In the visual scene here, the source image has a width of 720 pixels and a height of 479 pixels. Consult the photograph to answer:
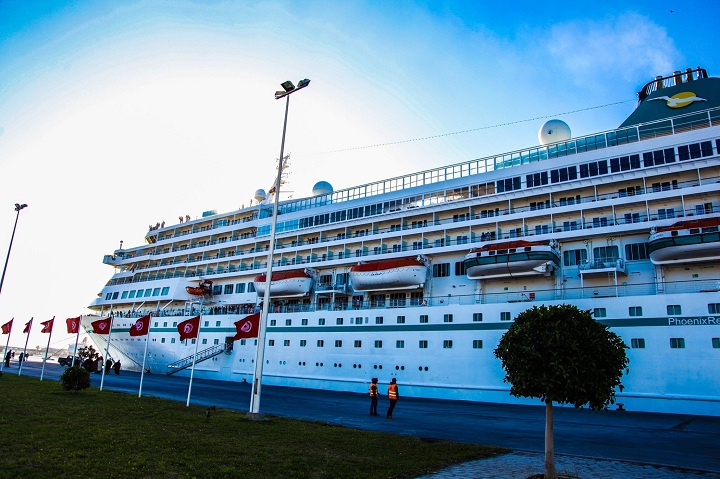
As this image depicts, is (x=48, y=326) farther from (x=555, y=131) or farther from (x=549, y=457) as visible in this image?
(x=555, y=131)

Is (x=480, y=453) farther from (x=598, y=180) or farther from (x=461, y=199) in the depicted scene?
(x=461, y=199)

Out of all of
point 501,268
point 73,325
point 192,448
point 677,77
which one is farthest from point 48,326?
point 677,77

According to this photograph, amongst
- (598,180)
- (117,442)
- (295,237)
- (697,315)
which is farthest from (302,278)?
(117,442)

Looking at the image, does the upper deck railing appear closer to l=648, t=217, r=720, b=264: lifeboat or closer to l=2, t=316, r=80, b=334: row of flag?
l=648, t=217, r=720, b=264: lifeboat

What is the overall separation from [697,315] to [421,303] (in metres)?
13.9

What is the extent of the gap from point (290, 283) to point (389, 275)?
8660mm

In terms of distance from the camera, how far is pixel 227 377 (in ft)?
119

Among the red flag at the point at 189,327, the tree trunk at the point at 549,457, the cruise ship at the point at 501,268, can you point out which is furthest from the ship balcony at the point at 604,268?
the red flag at the point at 189,327

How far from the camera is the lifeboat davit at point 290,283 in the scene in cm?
3481

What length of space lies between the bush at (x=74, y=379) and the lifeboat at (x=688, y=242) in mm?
24852

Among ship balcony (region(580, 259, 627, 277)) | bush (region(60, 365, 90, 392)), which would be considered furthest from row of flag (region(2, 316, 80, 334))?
ship balcony (region(580, 259, 627, 277))

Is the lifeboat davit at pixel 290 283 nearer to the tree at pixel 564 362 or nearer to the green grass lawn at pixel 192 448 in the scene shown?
the green grass lawn at pixel 192 448

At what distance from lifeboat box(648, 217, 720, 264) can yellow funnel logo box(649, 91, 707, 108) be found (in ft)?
30.6

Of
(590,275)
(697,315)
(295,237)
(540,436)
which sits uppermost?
(295,237)
